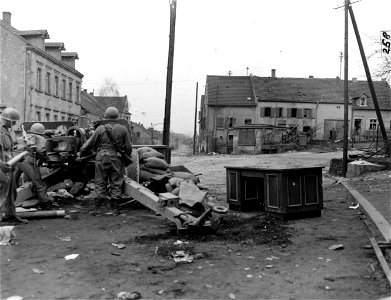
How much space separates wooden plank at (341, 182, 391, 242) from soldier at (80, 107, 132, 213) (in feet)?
15.0

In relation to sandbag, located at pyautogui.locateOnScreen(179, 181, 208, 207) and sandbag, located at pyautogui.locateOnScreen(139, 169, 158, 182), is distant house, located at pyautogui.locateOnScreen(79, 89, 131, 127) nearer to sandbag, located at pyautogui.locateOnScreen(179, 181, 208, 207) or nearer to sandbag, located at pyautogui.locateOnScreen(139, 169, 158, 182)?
sandbag, located at pyautogui.locateOnScreen(139, 169, 158, 182)

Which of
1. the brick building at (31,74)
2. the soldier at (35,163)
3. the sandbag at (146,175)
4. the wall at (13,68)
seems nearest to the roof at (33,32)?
the brick building at (31,74)

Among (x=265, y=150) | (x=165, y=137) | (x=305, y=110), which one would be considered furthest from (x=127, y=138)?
(x=305, y=110)

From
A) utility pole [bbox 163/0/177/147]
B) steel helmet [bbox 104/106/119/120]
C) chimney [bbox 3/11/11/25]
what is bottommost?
steel helmet [bbox 104/106/119/120]

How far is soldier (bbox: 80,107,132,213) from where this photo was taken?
891 centimetres

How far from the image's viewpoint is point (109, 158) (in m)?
8.88

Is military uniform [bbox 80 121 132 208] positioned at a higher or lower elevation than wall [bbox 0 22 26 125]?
lower

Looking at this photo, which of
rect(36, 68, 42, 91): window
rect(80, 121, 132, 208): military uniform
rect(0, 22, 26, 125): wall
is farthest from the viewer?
rect(36, 68, 42, 91): window

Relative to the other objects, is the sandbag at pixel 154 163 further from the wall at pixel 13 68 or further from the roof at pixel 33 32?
the roof at pixel 33 32

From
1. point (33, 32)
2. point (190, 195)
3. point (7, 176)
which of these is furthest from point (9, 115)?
point (33, 32)

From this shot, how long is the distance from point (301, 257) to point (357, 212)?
13.6 feet

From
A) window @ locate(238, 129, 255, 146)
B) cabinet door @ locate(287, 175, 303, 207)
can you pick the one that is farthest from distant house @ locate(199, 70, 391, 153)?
cabinet door @ locate(287, 175, 303, 207)

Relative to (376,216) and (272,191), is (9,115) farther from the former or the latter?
(376,216)

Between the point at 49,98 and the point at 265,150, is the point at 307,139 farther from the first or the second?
the point at 49,98
